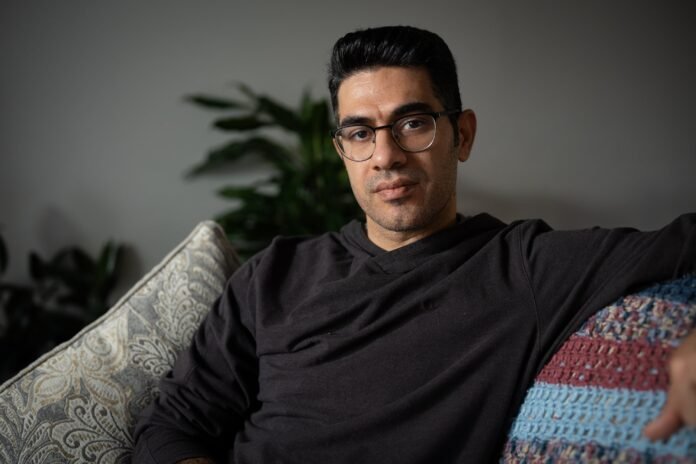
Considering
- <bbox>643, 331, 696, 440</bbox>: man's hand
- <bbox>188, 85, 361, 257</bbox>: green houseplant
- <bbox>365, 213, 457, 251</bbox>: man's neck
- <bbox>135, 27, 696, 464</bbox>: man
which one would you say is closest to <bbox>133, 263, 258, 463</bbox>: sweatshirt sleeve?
<bbox>135, 27, 696, 464</bbox>: man

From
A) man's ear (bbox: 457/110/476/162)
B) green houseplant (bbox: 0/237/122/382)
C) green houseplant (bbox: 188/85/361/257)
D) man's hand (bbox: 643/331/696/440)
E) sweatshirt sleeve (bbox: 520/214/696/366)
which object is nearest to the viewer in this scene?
man's hand (bbox: 643/331/696/440)

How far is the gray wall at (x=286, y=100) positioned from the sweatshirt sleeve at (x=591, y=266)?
69.3 inches

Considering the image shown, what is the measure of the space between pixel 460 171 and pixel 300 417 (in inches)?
75.9

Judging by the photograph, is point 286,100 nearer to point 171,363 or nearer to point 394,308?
point 171,363

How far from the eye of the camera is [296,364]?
111 cm

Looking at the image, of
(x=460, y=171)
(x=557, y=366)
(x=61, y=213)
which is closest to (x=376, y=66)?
(x=557, y=366)

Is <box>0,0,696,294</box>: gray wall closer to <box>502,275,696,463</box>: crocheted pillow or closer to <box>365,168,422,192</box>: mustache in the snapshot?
<box>365,168,422,192</box>: mustache

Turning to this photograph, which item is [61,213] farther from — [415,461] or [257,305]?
[415,461]

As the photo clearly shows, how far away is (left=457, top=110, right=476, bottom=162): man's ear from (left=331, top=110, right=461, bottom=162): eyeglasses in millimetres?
80

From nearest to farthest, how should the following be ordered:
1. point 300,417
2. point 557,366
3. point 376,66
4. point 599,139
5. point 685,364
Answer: point 685,364
point 557,366
point 300,417
point 376,66
point 599,139

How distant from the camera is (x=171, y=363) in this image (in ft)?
4.00

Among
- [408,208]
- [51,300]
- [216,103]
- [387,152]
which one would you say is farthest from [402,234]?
[51,300]

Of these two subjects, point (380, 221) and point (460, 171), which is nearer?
point (380, 221)

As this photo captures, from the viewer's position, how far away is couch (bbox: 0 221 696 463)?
29.2 inches
